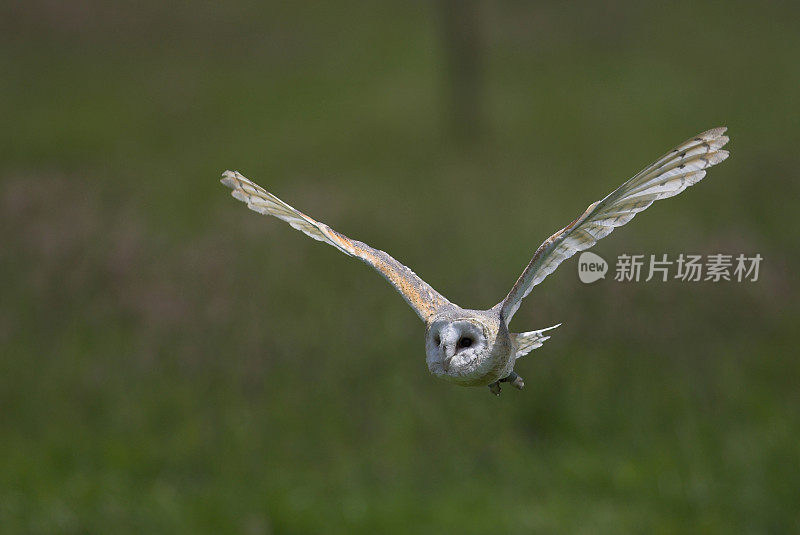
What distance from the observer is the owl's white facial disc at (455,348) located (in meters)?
0.96

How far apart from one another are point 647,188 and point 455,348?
9.9 inches

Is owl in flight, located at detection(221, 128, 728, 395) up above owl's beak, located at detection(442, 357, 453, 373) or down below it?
above

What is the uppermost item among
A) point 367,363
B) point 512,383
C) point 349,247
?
point 367,363

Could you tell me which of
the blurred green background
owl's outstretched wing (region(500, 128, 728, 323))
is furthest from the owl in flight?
the blurred green background

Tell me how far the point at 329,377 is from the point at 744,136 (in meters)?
8.31

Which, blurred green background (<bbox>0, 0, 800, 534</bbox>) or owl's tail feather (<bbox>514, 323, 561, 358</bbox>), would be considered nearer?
owl's tail feather (<bbox>514, 323, 561, 358</bbox>)

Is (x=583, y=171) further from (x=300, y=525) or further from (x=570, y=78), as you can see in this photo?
(x=300, y=525)

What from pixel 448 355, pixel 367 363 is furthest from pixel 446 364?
pixel 367 363

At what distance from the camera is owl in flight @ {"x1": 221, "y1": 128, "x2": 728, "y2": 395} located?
86 cm

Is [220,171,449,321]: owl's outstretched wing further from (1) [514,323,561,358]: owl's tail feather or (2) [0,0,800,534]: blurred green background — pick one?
(2) [0,0,800,534]: blurred green background

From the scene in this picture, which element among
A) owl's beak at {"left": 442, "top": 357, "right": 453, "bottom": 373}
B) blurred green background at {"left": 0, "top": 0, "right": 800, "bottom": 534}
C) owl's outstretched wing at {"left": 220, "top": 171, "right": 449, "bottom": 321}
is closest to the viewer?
owl's beak at {"left": 442, "top": 357, "right": 453, "bottom": 373}

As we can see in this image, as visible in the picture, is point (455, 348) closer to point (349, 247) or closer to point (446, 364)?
point (446, 364)

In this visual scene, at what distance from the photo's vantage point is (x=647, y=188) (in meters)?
0.86

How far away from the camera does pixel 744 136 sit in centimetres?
1520
